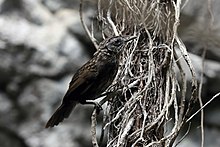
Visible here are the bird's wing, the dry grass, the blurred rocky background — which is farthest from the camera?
the blurred rocky background

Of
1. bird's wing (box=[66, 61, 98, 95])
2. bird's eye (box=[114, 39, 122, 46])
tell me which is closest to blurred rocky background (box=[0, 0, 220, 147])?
bird's wing (box=[66, 61, 98, 95])

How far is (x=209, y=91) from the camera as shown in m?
3.30

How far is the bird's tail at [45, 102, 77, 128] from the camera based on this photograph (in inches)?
71.3

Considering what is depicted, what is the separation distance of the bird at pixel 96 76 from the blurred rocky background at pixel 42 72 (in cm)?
137

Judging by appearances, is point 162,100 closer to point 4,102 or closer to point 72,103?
point 72,103

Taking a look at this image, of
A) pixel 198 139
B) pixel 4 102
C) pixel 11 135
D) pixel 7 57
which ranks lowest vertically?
pixel 198 139

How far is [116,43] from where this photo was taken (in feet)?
5.55

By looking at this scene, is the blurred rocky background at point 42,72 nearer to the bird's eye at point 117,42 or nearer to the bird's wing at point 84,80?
the bird's wing at point 84,80

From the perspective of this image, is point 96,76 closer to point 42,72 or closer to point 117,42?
point 117,42

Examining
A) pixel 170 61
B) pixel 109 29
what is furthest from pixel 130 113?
pixel 109 29

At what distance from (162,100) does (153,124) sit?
0.09 metres

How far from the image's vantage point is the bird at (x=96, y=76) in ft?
5.63

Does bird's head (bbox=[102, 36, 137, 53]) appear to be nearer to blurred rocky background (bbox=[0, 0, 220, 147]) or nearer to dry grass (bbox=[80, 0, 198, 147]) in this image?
dry grass (bbox=[80, 0, 198, 147])

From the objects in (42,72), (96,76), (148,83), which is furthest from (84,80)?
(42,72)
